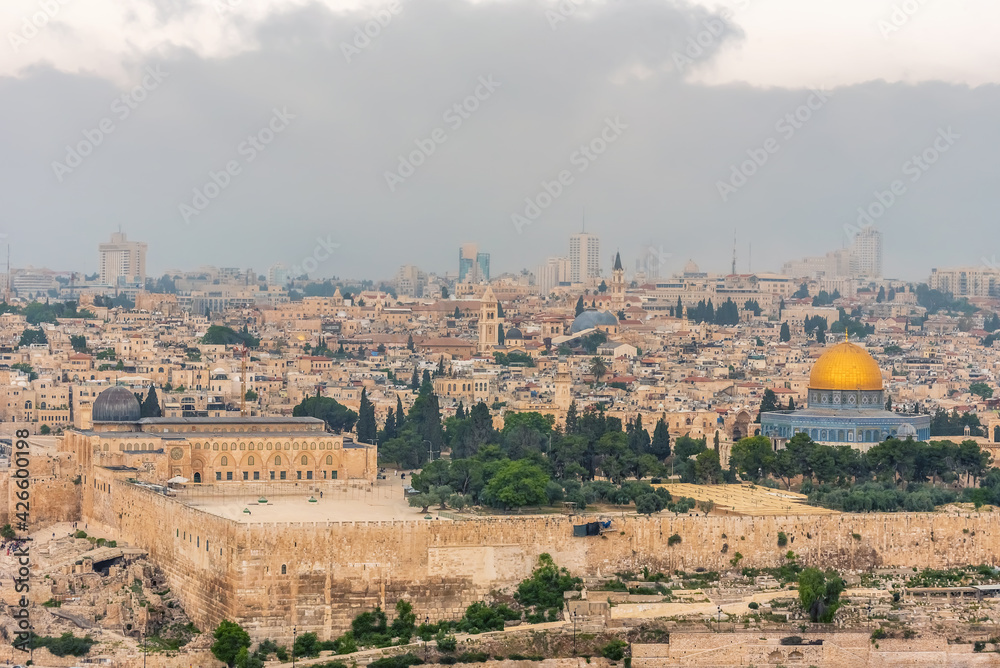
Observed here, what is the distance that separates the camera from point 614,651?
39.3 metres

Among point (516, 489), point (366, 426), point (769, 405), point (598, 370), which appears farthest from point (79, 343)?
point (516, 489)

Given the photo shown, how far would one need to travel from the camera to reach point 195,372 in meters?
78.2

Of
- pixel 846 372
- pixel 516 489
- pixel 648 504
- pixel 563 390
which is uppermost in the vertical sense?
pixel 846 372

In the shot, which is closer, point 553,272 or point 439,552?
point 439,552

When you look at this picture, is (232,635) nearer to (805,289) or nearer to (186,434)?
(186,434)

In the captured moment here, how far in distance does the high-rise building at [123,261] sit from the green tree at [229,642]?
140551mm

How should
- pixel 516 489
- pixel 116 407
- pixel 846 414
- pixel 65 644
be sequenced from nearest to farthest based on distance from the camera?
pixel 65 644, pixel 516 489, pixel 116 407, pixel 846 414

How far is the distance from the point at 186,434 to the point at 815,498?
15616mm

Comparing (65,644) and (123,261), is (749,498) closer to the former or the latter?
(65,644)

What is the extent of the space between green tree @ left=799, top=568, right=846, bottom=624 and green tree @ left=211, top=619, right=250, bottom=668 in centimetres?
1060

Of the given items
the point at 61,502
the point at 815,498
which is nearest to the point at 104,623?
the point at 61,502

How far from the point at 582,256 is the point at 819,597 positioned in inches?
6156

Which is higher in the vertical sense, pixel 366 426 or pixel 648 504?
pixel 366 426

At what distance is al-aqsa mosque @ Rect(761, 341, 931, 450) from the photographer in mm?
59000
